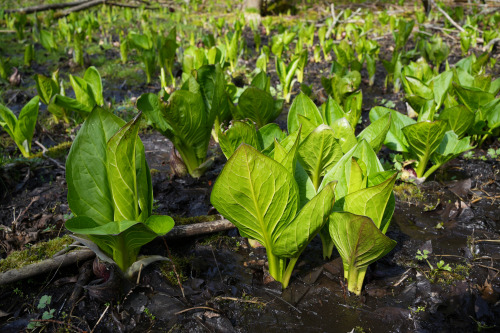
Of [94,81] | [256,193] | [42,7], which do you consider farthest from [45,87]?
[42,7]

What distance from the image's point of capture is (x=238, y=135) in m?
1.92

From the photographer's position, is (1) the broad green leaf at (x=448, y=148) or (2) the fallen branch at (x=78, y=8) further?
(2) the fallen branch at (x=78, y=8)

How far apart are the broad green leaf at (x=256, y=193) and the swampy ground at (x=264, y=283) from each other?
1.31 ft

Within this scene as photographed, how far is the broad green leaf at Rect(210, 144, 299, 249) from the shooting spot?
1.29 meters

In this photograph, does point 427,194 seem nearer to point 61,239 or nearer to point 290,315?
point 290,315

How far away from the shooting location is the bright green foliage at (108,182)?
1.42 m

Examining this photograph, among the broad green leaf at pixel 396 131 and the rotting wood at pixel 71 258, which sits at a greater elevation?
the broad green leaf at pixel 396 131

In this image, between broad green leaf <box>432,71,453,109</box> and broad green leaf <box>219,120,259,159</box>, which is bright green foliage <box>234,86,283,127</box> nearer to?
broad green leaf <box>219,120,259,159</box>

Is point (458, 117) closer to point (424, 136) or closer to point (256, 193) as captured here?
point (424, 136)

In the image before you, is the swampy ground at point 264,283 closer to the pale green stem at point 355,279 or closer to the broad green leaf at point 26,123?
the pale green stem at point 355,279

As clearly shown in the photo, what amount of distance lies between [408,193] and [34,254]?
2549 millimetres

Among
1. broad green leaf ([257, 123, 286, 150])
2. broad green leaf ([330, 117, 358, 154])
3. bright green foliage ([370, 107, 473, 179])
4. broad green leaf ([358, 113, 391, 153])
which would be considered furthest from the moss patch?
bright green foliage ([370, 107, 473, 179])

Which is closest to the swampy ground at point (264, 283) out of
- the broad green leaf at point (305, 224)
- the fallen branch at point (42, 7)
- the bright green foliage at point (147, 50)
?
the broad green leaf at point (305, 224)

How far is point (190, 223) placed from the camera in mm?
2180
